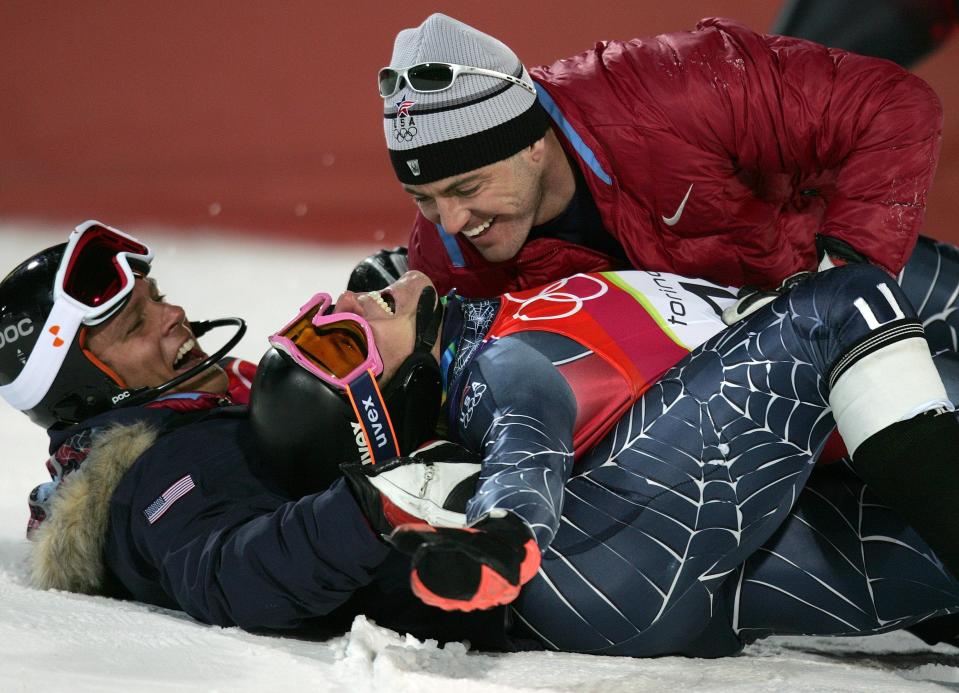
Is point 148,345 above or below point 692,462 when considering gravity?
above

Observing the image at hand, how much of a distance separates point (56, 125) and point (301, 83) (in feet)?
3.40

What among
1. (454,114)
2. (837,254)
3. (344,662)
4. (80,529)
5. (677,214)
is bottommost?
(344,662)

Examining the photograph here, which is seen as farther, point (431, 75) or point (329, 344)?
point (431, 75)

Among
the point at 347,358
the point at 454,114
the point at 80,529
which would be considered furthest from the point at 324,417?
the point at 454,114

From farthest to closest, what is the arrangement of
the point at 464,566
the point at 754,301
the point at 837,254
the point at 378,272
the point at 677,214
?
the point at 378,272
the point at 677,214
the point at 837,254
the point at 754,301
the point at 464,566

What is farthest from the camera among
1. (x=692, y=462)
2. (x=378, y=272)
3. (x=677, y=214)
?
(x=378, y=272)

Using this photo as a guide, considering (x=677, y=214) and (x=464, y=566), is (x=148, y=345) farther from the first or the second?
(x=464, y=566)

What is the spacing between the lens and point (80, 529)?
1950 millimetres

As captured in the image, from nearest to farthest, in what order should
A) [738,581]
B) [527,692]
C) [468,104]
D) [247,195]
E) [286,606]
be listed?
[527,692], [286,606], [738,581], [468,104], [247,195]

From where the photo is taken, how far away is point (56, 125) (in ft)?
14.8

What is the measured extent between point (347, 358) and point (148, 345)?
2.11 ft

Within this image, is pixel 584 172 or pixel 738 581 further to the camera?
pixel 584 172

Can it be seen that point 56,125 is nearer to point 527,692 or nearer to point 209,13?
point 209,13

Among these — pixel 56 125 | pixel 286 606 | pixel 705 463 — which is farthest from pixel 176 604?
pixel 56 125
